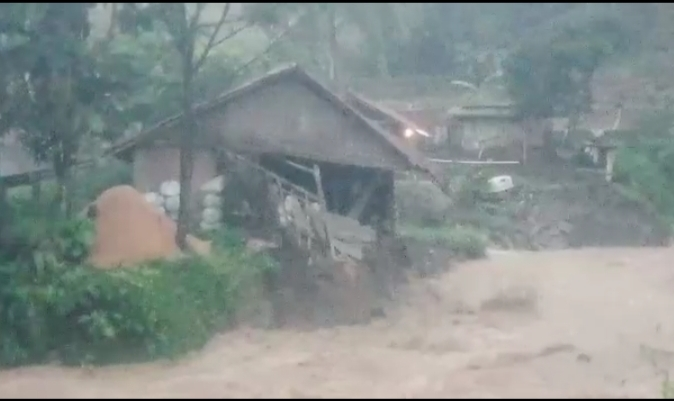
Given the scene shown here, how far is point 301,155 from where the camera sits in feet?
42.2

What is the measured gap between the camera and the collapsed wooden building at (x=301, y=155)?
443 inches

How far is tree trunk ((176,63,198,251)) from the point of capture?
953cm

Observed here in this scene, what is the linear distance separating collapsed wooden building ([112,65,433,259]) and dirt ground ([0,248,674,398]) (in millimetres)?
1250

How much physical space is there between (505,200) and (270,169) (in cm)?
Result: 566

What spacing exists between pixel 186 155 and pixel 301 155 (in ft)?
9.16

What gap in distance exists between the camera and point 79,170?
36.6 ft

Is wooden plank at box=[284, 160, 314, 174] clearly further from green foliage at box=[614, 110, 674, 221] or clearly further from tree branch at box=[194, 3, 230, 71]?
green foliage at box=[614, 110, 674, 221]

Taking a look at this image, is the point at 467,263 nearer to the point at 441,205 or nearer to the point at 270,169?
the point at 441,205

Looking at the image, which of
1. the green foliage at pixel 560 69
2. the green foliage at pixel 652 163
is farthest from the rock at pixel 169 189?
the green foliage at pixel 652 163

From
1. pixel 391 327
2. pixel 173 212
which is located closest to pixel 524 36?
pixel 391 327

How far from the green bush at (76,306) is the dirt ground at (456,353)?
0.32 metres

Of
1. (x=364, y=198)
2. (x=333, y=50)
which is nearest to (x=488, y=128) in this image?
(x=364, y=198)

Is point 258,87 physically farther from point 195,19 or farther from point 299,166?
point 195,19

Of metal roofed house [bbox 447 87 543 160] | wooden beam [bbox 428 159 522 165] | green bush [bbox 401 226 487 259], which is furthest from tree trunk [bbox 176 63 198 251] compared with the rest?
green bush [bbox 401 226 487 259]
